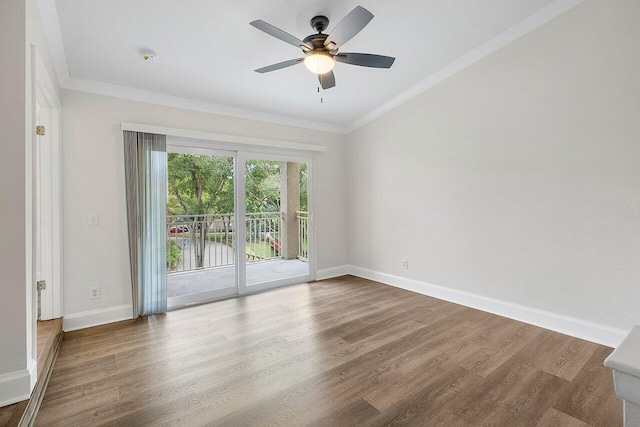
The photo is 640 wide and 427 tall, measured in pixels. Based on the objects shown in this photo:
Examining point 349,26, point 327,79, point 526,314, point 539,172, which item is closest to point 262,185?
point 327,79

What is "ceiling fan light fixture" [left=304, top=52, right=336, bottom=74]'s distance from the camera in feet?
7.69

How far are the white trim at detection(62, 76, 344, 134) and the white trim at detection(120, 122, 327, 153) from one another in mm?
302

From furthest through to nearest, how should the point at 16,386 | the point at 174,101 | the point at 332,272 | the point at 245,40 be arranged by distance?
the point at 332,272
the point at 174,101
the point at 245,40
the point at 16,386

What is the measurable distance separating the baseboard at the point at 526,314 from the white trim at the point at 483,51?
8.34ft

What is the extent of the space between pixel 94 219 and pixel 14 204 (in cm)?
143

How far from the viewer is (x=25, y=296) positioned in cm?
168

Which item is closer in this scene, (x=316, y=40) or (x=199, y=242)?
(x=316, y=40)

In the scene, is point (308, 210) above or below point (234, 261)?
above

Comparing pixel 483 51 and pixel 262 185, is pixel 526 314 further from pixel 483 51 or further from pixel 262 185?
pixel 262 185

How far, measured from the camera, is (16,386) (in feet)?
5.42

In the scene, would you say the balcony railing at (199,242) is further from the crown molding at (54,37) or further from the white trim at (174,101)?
the crown molding at (54,37)

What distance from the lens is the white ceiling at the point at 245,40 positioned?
7.48 ft

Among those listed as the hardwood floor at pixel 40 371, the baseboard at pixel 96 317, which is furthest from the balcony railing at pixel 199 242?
the hardwood floor at pixel 40 371

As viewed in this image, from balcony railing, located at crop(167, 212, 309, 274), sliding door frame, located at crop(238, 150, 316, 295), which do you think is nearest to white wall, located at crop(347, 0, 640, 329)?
sliding door frame, located at crop(238, 150, 316, 295)
